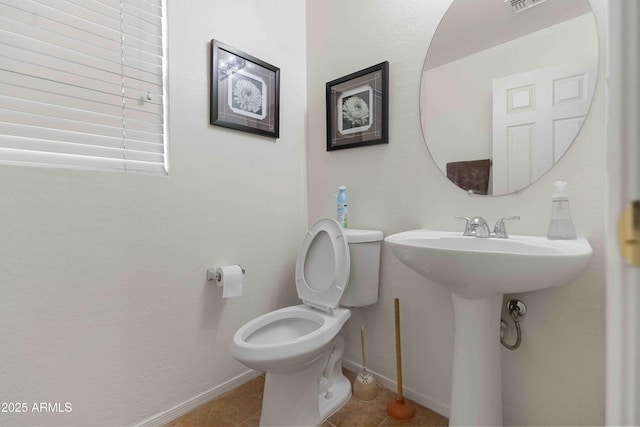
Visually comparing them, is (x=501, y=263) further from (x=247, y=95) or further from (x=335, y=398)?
(x=247, y=95)

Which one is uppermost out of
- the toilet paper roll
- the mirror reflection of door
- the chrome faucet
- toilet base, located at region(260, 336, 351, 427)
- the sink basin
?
the mirror reflection of door

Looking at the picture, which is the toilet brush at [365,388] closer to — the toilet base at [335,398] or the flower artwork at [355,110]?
the toilet base at [335,398]

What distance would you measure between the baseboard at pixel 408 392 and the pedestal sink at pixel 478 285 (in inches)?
12.5

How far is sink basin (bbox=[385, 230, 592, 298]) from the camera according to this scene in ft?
2.62

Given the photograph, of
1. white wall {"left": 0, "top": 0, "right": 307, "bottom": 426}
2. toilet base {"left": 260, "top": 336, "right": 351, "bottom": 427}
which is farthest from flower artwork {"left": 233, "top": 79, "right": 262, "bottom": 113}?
toilet base {"left": 260, "top": 336, "right": 351, "bottom": 427}

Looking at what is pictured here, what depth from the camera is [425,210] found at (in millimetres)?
1394

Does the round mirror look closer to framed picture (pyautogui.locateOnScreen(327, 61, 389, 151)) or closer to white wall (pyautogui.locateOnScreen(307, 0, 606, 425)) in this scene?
white wall (pyautogui.locateOnScreen(307, 0, 606, 425))

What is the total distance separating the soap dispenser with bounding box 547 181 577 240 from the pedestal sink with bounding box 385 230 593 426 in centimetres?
3

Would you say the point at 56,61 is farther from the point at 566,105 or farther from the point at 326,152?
the point at 566,105

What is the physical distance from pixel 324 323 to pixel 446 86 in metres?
1.17

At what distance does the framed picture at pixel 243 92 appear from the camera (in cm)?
148

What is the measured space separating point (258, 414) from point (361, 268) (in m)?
0.82

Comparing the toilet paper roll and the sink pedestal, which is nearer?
the sink pedestal

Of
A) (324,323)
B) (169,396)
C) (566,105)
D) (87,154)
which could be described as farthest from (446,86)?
(169,396)
